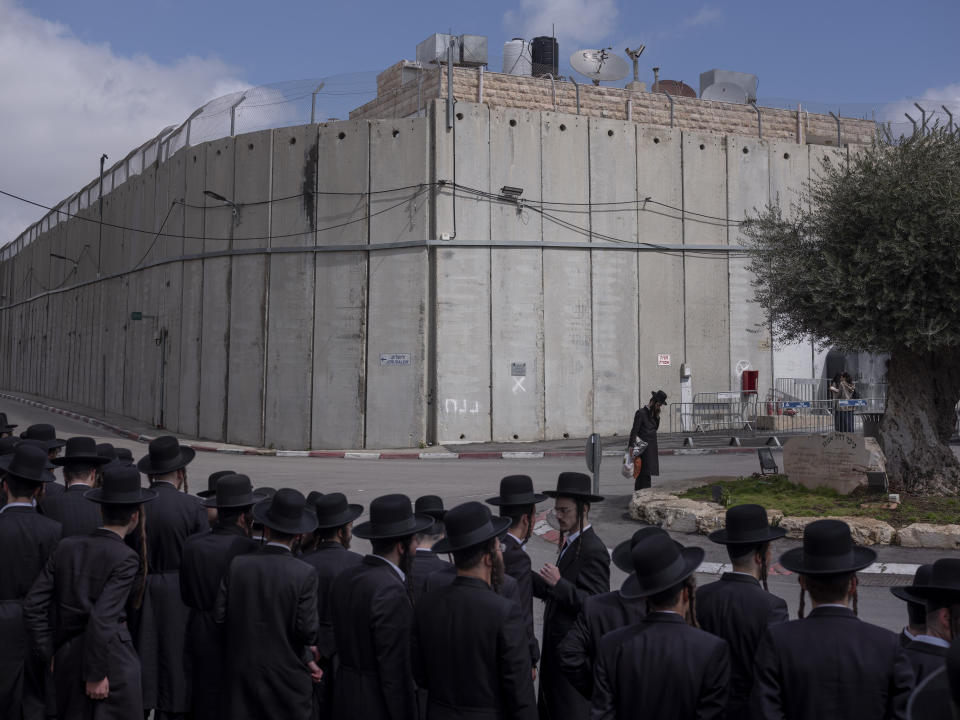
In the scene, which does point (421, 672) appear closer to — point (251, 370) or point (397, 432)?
point (397, 432)

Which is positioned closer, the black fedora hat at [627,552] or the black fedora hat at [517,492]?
the black fedora hat at [627,552]

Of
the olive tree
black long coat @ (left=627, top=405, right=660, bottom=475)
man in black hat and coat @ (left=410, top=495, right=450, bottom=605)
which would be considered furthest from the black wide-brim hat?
black long coat @ (left=627, top=405, right=660, bottom=475)

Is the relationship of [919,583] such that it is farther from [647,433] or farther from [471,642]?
[647,433]

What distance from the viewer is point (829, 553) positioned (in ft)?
12.0

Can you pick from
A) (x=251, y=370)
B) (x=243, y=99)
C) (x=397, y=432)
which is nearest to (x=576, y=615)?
(x=397, y=432)

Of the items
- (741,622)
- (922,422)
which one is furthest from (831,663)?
(922,422)

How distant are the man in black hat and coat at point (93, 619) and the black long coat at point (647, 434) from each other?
9.33m

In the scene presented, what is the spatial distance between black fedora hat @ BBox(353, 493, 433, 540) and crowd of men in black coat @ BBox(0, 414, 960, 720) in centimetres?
2

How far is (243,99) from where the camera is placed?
26.5m

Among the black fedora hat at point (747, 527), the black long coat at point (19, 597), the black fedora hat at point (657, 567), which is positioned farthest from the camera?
the black long coat at point (19, 597)

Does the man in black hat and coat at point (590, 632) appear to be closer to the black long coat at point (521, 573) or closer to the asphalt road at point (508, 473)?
the black long coat at point (521, 573)

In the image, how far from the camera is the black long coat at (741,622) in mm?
4090

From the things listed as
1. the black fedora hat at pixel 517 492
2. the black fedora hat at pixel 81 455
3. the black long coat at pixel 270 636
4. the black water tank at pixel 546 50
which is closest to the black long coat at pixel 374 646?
the black long coat at pixel 270 636

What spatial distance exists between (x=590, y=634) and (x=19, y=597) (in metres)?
3.37
